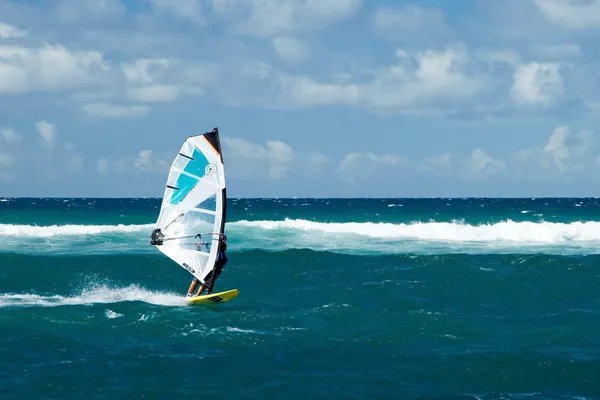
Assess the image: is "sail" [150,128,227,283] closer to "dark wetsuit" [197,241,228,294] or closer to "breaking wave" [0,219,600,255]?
"dark wetsuit" [197,241,228,294]

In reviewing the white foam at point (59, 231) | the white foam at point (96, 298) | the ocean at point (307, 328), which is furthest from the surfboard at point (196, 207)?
the white foam at point (59, 231)

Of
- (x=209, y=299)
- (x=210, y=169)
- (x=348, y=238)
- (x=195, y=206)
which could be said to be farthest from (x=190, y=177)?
(x=348, y=238)

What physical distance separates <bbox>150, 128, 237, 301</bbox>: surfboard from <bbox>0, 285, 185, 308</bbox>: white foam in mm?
1596

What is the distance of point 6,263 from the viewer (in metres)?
27.5

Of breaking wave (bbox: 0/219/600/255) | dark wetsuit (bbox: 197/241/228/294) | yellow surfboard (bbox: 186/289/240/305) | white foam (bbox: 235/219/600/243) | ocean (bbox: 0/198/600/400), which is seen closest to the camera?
ocean (bbox: 0/198/600/400)

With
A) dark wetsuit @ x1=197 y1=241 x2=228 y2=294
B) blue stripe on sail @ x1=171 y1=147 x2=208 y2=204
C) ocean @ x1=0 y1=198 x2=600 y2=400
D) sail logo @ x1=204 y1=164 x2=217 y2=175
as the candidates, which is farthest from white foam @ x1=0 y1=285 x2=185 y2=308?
sail logo @ x1=204 y1=164 x2=217 y2=175

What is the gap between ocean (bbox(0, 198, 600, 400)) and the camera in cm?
1286

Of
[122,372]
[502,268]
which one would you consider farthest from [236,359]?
[502,268]

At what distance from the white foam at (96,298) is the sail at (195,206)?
1671mm

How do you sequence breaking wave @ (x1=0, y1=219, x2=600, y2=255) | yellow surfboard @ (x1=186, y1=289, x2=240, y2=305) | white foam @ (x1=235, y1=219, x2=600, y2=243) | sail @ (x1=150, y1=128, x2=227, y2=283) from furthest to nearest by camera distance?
1. white foam @ (x1=235, y1=219, x2=600, y2=243)
2. breaking wave @ (x1=0, y1=219, x2=600, y2=255)
3. yellow surfboard @ (x1=186, y1=289, x2=240, y2=305)
4. sail @ (x1=150, y1=128, x2=227, y2=283)

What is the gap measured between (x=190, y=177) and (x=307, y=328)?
15.2 feet

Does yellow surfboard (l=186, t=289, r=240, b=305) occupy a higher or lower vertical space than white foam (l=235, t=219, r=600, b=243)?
lower

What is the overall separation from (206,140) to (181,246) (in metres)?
2.87

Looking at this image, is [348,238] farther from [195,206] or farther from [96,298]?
[195,206]
